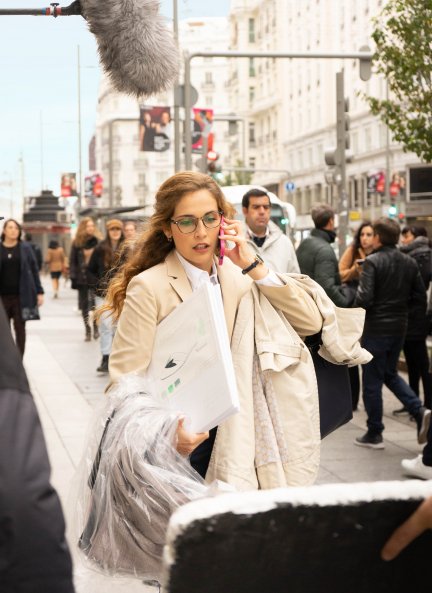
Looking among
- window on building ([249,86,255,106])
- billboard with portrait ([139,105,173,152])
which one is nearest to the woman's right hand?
billboard with portrait ([139,105,173,152])

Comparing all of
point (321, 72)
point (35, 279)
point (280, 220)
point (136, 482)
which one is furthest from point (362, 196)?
point (136, 482)

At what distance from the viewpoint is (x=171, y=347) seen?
3.24m

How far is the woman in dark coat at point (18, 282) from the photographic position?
11984mm

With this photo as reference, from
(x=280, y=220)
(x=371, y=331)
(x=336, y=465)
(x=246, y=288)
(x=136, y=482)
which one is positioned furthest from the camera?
(x=280, y=220)

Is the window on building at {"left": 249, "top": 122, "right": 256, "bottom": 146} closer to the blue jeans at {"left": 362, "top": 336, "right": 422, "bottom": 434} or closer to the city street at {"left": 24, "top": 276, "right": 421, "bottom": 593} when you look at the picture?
the city street at {"left": 24, "top": 276, "right": 421, "bottom": 593}

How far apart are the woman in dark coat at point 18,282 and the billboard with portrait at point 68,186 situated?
134 feet

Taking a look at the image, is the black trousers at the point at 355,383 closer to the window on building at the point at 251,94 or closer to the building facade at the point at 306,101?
the building facade at the point at 306,101

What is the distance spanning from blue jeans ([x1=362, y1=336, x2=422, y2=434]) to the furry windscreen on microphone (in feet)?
18.6

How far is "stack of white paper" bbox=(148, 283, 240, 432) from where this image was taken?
116 inches

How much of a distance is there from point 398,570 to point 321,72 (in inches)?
3043

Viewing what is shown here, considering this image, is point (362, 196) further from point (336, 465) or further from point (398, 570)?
point (398, 570)

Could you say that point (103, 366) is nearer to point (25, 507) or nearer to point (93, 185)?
point (25, 507)

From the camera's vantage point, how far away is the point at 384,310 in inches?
338

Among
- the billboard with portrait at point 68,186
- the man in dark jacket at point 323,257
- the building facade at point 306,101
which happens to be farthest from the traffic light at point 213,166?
the billboard with portrait at point 68,186
